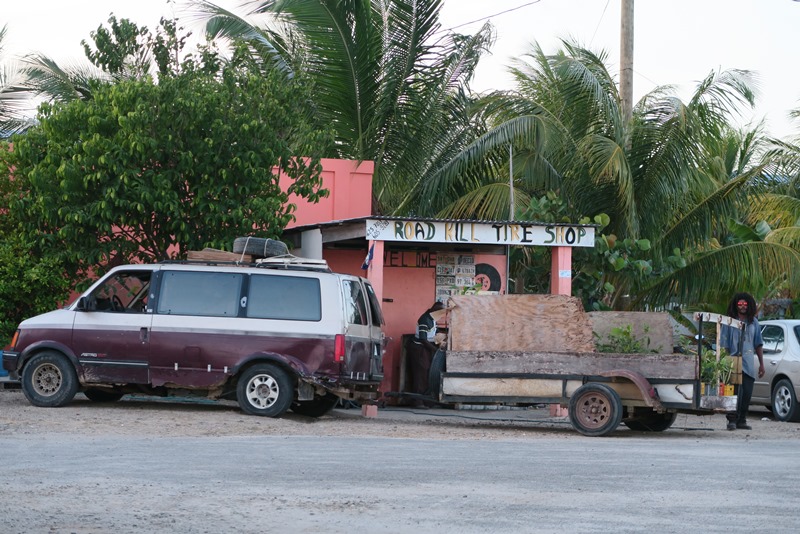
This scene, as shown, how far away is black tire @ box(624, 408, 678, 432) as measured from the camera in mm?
14648

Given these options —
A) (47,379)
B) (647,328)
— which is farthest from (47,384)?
(647,328)

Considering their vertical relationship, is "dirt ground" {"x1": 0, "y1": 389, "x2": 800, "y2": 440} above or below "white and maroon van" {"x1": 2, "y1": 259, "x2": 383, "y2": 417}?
below

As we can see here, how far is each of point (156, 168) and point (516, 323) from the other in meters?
6.02

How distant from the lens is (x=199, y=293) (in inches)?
575

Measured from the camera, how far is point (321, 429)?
1364cm

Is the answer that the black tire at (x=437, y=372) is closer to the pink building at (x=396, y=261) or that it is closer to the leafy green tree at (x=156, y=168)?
the leafy green tree at (x=156, y=168)

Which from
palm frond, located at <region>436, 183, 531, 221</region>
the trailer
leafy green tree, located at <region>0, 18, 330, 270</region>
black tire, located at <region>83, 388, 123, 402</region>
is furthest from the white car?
black tire, located at <region>83, 388, 123, 402</region>

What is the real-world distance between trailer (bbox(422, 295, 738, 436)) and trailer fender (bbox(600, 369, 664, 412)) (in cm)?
1

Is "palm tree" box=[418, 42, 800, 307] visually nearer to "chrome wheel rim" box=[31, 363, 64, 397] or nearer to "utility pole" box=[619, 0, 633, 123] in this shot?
"utility pole" box=[619, 0, 633, 123]

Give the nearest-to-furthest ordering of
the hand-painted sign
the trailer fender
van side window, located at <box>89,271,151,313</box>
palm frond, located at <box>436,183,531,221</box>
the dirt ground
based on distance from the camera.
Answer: the dirt ground → the trailer fender → van side window, located at <box>89,271,151,313</box> → the hand-painted sign → palm frond, located at <box>436,183,531,221</box>

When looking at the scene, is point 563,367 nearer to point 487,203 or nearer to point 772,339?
point 772,339

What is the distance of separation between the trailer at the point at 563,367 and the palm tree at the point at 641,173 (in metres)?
5.57

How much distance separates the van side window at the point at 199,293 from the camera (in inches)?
572

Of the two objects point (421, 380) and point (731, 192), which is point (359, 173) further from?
point (731, 192)
